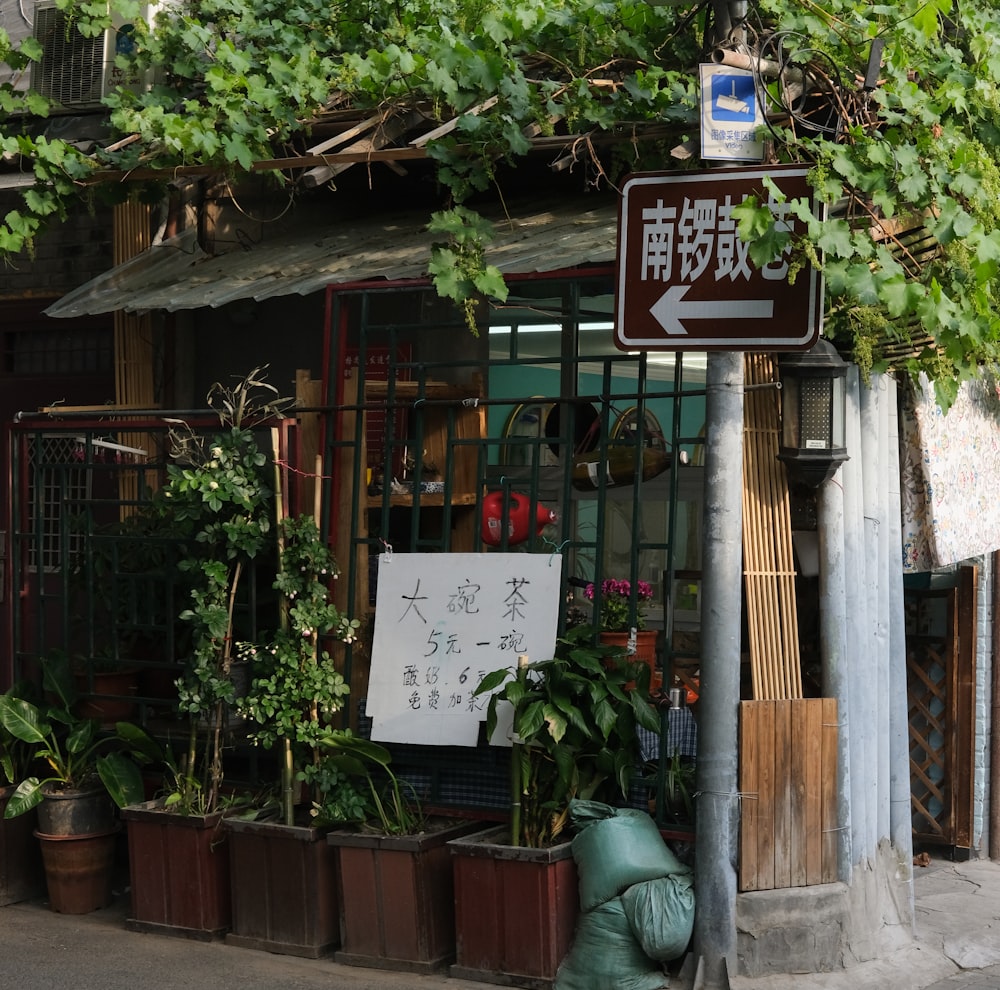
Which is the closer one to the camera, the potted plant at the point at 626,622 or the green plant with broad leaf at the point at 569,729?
the green plant with broad leaf at the point at 569,729

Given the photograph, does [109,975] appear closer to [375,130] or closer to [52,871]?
[52,871]

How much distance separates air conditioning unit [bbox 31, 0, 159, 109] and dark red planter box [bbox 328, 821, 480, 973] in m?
6.10

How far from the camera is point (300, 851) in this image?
7.17 meters

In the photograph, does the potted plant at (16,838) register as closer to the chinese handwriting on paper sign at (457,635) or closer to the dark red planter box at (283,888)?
the dark red planter box at (283,888)

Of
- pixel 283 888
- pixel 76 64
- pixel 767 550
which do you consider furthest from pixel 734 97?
pixel 76 64

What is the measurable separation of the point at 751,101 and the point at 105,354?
6.03 metres

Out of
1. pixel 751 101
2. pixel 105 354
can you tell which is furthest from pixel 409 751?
pixel 105 354

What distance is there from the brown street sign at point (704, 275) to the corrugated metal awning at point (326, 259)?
612mm

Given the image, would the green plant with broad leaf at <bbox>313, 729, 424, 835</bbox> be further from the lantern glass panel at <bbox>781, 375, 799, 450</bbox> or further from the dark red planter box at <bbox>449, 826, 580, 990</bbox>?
the lantern glass panel at <bbox>781, 375, 799, 450</bbox>

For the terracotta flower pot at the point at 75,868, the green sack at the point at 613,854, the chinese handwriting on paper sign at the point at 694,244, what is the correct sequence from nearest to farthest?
the chinese handwriting on paper sign at the point at 694,244, the green sack at the point at 613,854, the terracotta flower pot at the point at 75,868

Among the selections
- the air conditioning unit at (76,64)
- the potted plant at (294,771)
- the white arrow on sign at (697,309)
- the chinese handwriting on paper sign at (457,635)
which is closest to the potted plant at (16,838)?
the potted plant at (294,771)

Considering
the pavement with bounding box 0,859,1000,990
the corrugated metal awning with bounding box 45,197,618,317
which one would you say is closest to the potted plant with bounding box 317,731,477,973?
the pavement with bounding box 0,859,1000,990

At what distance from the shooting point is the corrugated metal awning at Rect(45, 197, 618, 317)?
25.5ft

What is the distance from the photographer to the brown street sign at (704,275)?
20.5 ft
